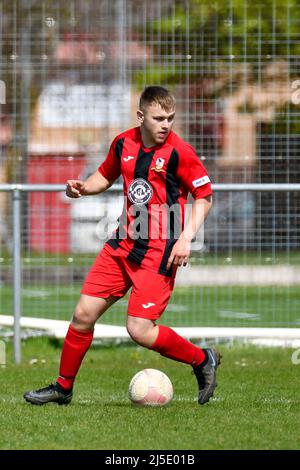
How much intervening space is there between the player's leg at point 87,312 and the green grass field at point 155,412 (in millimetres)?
90

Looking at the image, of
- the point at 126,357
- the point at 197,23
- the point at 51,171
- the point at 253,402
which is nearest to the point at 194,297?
the point at 126,357

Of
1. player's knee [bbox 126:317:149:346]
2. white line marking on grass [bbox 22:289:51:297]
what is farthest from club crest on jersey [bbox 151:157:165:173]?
white line marking on grass [bbox 22:289:51:297]

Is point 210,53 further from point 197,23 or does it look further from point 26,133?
point 26,133

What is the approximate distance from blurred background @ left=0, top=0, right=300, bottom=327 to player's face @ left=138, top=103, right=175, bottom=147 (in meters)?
4.13

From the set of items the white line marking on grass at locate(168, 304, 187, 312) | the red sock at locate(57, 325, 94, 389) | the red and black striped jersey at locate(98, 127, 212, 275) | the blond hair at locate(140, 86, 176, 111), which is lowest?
the white line marking on grass at locate(168, 304, 187, 312)

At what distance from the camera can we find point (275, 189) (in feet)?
33.6

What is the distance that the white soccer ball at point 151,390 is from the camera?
725 cm

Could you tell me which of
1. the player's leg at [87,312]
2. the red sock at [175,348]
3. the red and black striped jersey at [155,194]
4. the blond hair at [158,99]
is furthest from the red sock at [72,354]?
the blond hair at [158,99]

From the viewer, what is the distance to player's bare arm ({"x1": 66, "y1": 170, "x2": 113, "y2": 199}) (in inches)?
288

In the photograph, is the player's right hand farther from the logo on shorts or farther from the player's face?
the logo on shorts

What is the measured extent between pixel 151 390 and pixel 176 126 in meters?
4.90

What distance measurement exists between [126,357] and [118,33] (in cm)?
319

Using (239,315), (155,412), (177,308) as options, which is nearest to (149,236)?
(155,412)

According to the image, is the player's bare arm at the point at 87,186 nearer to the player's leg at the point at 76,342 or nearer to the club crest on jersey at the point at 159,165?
the club crest on jersey at the point at 159,165
